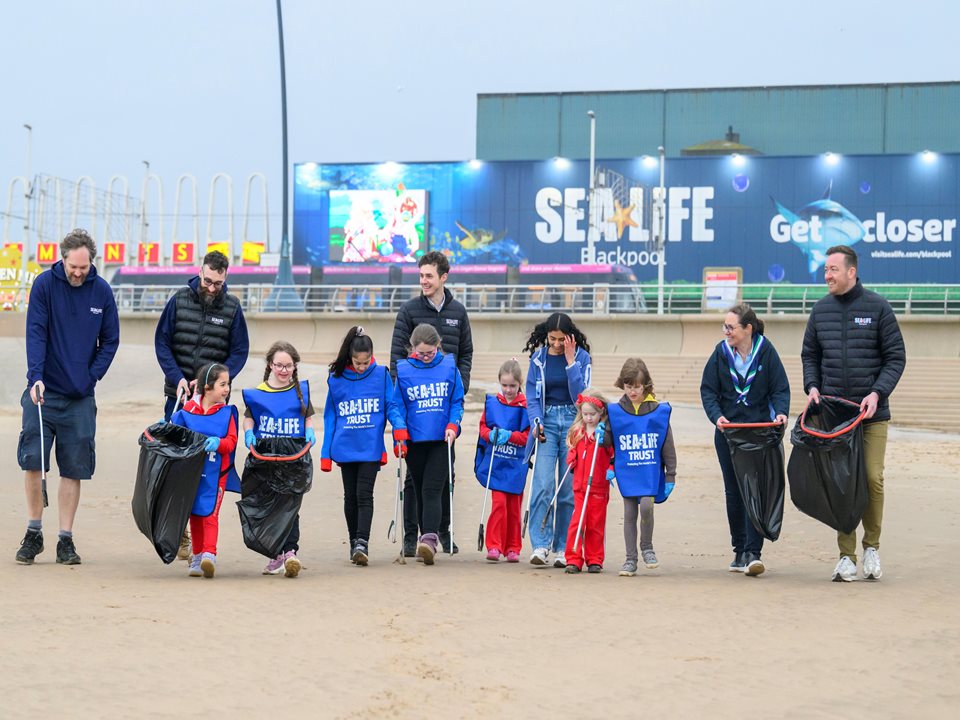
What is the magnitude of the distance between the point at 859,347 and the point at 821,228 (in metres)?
48.4

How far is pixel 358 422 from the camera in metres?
8.83

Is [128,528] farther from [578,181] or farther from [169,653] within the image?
[578,181]

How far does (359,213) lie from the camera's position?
59438 millimetres

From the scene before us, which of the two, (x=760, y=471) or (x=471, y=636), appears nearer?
(x=471, y=636)

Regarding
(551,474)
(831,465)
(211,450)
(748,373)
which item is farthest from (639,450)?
(211,450)

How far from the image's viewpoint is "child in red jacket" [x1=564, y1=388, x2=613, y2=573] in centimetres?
864

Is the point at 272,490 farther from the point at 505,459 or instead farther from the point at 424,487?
the point at 505,459

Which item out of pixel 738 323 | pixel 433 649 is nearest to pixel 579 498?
pixel 738 323

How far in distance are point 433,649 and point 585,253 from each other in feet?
167

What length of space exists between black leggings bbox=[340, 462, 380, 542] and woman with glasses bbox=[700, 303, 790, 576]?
2.02 meters

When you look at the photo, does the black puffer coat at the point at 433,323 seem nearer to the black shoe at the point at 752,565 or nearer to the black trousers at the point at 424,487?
the black trousers at the point at 424,487

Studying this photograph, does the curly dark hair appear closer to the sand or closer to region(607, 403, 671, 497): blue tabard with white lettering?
region(607, 403, 671, 497): blue tabard with white lettering

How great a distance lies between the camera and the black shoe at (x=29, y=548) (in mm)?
8289

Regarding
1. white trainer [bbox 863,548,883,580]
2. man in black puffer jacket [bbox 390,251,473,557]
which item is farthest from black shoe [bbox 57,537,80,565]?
white trainer [bbox 863,548,883,580]
